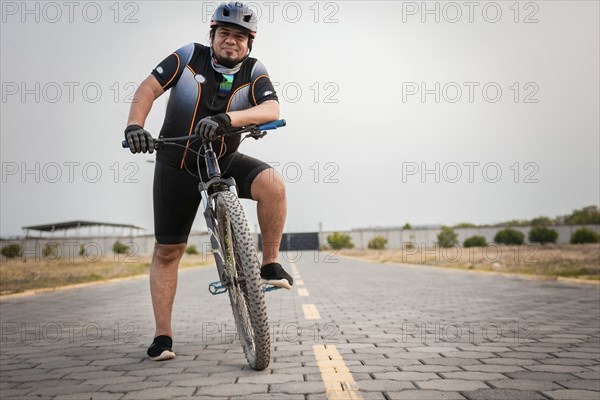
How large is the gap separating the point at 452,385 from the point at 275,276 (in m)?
1.39

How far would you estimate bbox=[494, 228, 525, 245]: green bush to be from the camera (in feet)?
206

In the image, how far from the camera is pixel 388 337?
501 centimetres

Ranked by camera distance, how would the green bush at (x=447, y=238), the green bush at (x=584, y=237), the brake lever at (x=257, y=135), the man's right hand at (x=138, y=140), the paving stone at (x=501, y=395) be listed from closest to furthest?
the paving stone at (x=501, y=395), the man's right hand at (x=138, y=140), the brake lever at (x=257, y=135), the green bush at (x=584, y=237), the green bush at (x=447, y=238)

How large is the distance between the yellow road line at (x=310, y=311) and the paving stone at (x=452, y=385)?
3448 millimetres

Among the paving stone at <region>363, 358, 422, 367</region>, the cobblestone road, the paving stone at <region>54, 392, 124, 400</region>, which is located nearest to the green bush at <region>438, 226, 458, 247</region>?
the cobblestone road

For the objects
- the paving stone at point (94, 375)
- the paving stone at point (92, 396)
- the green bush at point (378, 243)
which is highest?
the paving stone at point (92, 396)

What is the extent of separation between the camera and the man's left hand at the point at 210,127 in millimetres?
3193

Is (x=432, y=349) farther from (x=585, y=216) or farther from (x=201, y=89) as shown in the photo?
(x=585, y=216)

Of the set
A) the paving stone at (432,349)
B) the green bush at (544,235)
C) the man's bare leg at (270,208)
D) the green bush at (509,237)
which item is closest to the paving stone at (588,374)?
the paving stone at (432,349)

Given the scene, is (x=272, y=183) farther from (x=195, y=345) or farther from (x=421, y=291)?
(x=421, y=291)

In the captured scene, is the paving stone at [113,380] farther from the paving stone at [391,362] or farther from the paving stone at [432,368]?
the paving stone at [432,368]

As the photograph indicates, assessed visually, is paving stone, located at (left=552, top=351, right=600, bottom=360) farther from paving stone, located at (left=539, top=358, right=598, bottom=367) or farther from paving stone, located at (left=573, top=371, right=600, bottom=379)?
paving stone, located at (left=573, top=371, right=600, bottom=379)

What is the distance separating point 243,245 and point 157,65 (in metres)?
1.53

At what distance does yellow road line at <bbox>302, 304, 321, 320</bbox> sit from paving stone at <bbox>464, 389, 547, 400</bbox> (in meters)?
3.75
